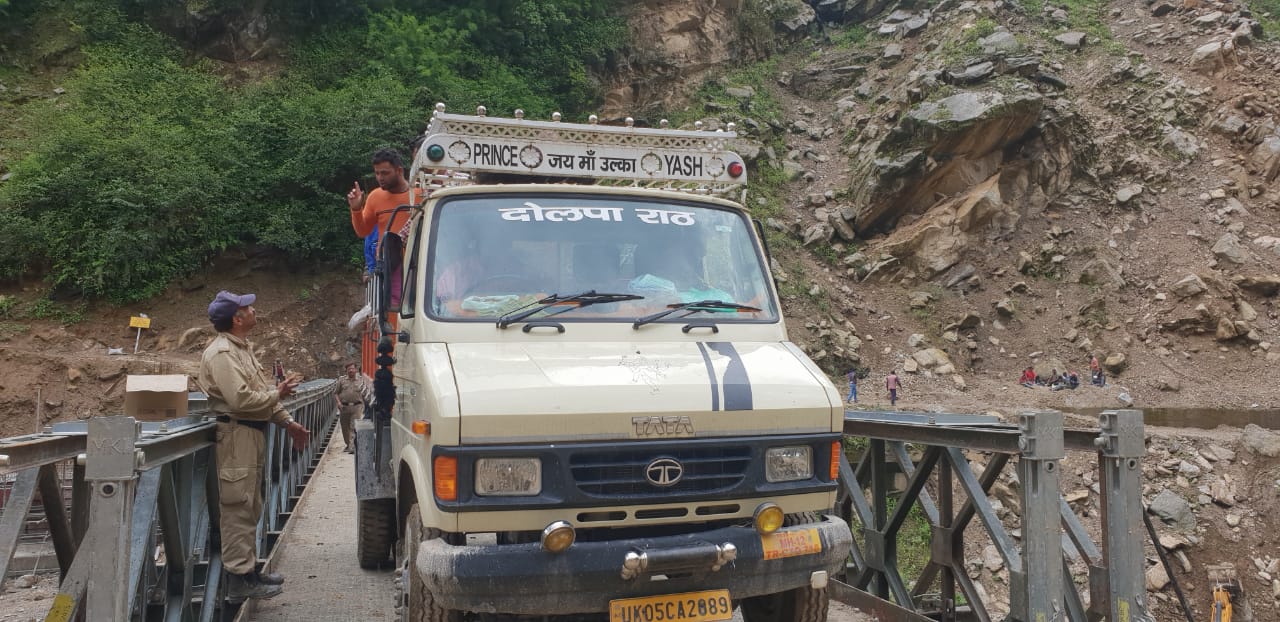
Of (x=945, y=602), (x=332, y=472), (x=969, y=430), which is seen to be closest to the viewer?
(x=969, y=430)

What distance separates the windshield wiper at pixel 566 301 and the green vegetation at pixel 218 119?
21.5m

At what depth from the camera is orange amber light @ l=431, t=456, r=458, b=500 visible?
10.6 ft

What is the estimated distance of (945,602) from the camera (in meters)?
4.88

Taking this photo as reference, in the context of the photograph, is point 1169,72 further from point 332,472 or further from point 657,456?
point 657,456

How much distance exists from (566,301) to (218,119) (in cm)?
2488

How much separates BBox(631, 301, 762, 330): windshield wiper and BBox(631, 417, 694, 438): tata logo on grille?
29.1 inches

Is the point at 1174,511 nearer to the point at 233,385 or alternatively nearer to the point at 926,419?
the point at 926,419

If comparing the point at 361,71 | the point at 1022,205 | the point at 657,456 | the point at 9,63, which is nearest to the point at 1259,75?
the point at 1022,205

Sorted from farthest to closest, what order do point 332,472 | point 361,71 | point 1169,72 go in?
point 1169,72 < point 361,71 < point 332,472

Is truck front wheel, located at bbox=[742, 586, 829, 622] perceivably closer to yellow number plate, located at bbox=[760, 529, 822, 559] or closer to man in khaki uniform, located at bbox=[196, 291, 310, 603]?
yellow number plate, located at bbox=[760, 529, 822, 559]

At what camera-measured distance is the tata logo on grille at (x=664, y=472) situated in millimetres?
3369

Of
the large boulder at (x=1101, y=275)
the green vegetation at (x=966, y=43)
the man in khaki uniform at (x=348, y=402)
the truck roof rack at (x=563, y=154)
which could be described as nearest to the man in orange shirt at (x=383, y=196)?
the truck roof rack at (x=563, y=154)

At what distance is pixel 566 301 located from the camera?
4027 millimetres

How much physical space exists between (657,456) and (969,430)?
202 centimetres
